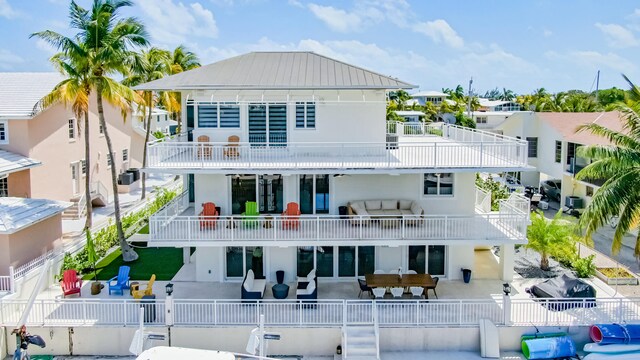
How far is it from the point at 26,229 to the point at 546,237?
21.8 metres

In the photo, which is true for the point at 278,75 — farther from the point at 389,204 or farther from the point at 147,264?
the point at 147,264

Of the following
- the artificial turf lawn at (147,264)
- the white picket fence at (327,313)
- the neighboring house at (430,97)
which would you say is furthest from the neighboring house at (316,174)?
the neighboring house at (430,97)

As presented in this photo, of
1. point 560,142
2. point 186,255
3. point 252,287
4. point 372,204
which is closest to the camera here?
point 252,287

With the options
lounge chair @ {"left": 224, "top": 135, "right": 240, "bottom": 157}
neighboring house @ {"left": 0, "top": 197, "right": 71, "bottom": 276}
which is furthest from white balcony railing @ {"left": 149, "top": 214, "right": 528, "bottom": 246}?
neighboring house @ {"left": 0, "top": 197, "right": 71, "bottom": 276}

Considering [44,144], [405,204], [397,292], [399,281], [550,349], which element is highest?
[44,144]

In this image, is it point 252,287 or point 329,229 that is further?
point 252,287

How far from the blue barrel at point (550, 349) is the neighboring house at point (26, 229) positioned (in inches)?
753

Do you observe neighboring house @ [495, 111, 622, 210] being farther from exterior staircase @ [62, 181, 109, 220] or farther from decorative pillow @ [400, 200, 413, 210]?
exterior staircase @ [62, 181, 109, 220]

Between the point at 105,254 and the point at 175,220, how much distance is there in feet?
27.6

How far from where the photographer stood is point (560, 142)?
39.6m

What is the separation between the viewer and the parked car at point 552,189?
41.1m

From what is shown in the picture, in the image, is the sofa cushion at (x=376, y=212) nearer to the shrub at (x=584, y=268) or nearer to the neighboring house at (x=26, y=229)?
the shrub at (x=584, y=268)

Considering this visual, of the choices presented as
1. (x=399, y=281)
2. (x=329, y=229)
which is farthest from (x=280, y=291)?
(x=399, y=281)

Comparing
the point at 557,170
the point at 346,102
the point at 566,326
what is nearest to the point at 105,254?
the point at 346,102
